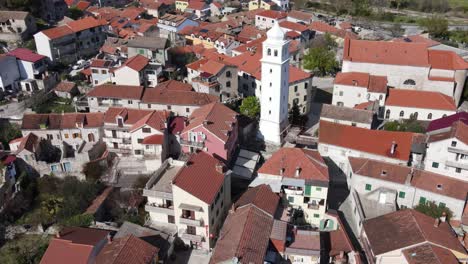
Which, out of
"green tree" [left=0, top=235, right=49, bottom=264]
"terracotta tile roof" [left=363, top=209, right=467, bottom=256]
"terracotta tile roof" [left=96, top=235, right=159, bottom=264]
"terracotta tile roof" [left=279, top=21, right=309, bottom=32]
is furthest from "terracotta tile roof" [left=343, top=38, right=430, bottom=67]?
"green tree" [left=0, top=235, right=49, bottom=264]

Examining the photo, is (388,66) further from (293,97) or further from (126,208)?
(126,208)

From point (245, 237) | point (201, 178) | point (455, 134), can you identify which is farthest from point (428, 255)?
point (201, 178)

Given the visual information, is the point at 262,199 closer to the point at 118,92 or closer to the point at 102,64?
the point at 118,92

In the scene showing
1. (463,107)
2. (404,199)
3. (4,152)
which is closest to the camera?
(404,199)

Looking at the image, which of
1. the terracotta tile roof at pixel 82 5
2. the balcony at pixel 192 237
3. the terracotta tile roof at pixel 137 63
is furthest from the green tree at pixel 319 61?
the terracotta tile roof at pixel 82 5

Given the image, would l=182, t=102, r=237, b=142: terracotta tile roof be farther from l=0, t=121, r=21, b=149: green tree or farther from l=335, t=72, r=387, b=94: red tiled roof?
l=0, t=121, r=21, b=149: green tree

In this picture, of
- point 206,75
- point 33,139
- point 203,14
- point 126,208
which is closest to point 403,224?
point 126,208
